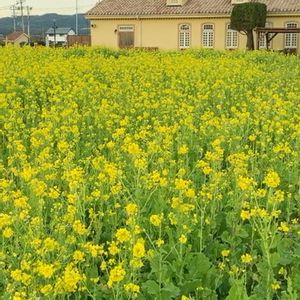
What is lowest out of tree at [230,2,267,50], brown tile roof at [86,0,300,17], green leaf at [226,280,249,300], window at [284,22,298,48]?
green leaf at [226,280,249,300]

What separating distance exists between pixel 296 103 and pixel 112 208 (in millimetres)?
5139

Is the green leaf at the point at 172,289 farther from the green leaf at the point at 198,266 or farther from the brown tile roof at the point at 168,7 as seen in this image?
the brown tile roof at the point at 168,7

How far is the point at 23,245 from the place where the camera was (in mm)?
3498

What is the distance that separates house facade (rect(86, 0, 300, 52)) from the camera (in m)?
37.1

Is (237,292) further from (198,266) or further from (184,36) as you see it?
(184,36)

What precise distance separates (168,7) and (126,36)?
3282mm

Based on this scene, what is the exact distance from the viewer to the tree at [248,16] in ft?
113

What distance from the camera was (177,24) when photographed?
127 feet

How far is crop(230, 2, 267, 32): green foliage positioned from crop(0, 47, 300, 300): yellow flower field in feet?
84.2

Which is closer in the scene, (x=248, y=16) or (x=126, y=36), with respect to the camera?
(x=248, y=16)

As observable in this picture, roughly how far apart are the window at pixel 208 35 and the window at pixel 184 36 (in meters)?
0.92

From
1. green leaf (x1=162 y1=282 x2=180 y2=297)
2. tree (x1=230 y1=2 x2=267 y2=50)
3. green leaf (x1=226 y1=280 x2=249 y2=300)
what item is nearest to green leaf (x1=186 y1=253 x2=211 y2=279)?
green leaf (x1=162 y1=282 x2=180 y2=297)

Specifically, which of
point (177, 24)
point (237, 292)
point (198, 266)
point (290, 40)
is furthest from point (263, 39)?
point (237, 292)

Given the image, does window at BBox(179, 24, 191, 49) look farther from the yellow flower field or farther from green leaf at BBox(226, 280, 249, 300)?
green leaf at BBox(226, 280, 249, 300)
